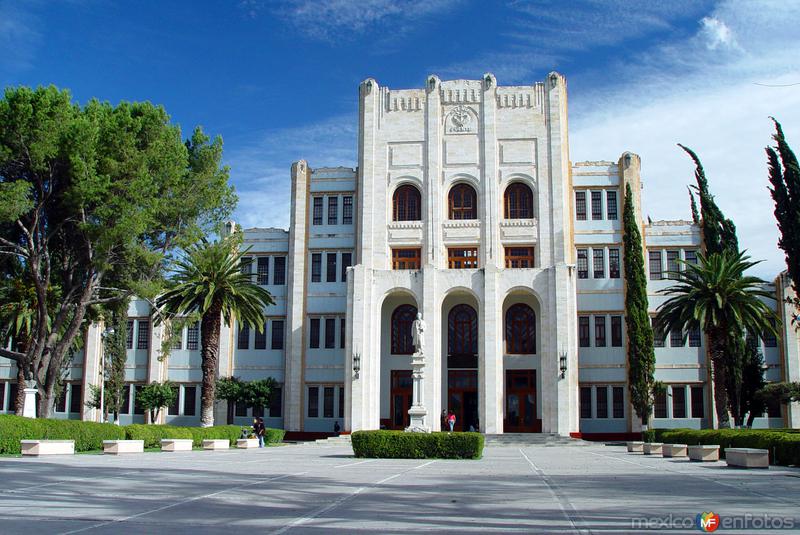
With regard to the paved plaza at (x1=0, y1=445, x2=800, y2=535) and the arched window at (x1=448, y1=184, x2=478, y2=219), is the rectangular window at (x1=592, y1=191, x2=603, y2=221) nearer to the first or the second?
the arched window at (x1=448, y1=184, x2=478, y2=219)

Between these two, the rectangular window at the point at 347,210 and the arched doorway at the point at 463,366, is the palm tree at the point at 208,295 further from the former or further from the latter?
the arched doorway at the point at 463,366

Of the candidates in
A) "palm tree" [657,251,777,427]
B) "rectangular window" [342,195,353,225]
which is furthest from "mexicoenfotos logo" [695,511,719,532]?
"rectangular window" [342,195,353,225]

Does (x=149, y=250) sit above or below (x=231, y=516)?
above

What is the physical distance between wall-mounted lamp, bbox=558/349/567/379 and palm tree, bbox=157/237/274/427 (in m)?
17.4

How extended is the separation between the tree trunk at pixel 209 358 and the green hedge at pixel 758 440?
22.2 meters

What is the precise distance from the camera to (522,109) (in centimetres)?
5112

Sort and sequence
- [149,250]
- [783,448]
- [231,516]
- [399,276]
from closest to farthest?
[231,516], [783,448], [149,250], [399,276]

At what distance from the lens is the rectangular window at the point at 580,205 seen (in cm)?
5103

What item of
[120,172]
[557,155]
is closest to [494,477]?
[120,172]

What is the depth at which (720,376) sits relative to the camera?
39.3m

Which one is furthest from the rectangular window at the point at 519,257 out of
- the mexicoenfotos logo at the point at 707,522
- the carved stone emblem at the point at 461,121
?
the mexicoenfotos logo at the point at 707,522

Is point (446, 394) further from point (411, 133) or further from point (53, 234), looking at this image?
point (53, 234)

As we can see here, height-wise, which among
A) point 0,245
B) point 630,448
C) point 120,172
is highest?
point 120,172

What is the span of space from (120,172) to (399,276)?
18891mm
